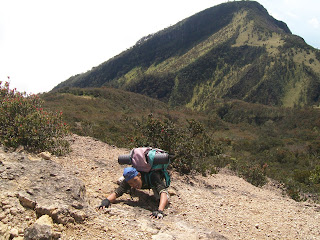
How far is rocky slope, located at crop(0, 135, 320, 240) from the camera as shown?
3.25m

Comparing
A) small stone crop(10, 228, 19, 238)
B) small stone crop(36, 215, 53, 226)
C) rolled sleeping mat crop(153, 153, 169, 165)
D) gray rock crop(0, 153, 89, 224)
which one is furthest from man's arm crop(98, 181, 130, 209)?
small stone crop(10, 228, 19, 238)

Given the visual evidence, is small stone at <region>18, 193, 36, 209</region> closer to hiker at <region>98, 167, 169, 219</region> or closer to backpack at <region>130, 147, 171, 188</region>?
hiker at <region>98, 167, 169, 219</region>

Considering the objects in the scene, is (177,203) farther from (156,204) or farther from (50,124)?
(50,124)

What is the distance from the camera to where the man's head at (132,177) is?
441cm

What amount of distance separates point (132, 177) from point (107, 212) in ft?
2.48

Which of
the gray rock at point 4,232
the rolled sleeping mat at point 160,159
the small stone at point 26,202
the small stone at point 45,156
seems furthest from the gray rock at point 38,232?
the small stone at point 45,156

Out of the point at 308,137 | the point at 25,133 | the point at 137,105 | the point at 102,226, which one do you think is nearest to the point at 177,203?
the point at 102,226

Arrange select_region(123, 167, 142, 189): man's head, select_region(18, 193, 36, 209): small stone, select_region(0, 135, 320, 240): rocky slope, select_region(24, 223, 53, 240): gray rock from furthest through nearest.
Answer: select_region(123, 167, 142, 189): man's head, select_region(18, 193, 36, 209): small stone, select_region(0, 135, 320, 240): rocky slope, select_region(24, 223, 53, 240): gray rock

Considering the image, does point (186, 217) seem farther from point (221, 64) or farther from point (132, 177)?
point (221, 64)


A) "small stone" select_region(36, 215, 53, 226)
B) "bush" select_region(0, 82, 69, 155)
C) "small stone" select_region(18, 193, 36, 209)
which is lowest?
"small stone" select_region(36, 215, 53, 226)

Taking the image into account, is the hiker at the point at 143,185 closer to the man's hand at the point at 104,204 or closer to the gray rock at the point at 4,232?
the man's hand at the point at 104,204

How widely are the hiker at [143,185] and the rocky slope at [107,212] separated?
0.52ft

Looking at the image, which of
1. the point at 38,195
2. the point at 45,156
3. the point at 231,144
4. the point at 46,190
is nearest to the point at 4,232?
the point at 38,195

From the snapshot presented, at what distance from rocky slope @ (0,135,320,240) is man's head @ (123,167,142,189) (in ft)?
1.30
